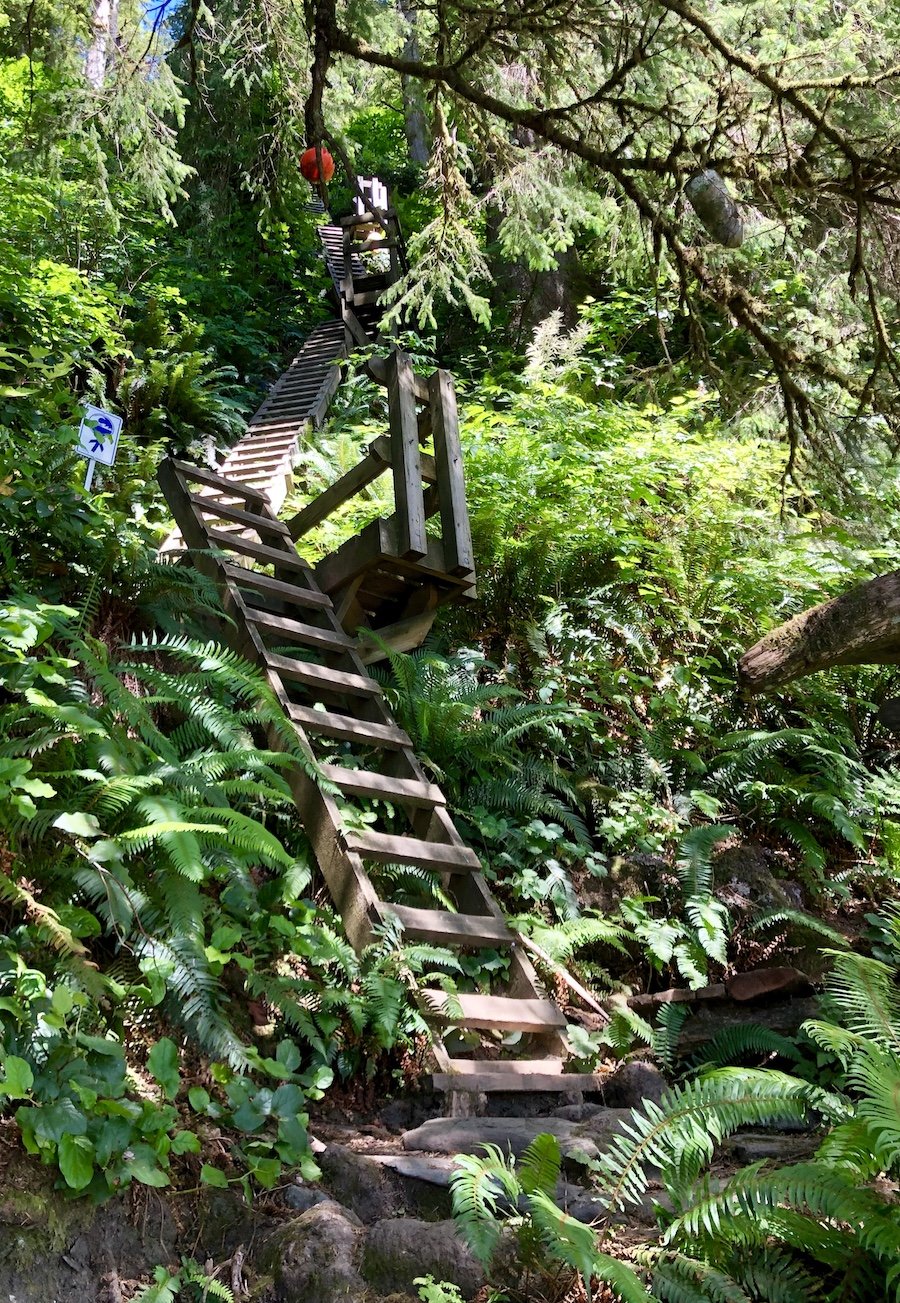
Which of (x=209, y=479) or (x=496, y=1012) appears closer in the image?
(x=496, y=1012)

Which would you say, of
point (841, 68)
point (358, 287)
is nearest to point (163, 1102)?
point (841, 68)

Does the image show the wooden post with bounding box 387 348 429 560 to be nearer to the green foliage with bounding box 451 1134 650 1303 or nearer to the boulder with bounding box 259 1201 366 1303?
the green foliage with bounding box 451 1134 650 1303

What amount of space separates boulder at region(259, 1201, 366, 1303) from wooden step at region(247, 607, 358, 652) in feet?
11.0

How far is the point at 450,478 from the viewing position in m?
6.02

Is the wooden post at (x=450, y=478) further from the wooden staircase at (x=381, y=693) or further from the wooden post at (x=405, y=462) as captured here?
the wooden post at (x=405, y=462)

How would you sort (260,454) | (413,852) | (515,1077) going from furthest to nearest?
(260,454)
(413,852)
(515,1077)

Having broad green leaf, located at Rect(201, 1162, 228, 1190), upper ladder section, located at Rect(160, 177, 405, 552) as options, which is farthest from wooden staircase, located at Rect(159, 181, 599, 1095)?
upper ladder section, located at Rect(160, 177, 405, 552)

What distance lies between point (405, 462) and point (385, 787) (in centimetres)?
210

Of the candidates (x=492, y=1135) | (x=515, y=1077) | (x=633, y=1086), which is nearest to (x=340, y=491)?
(x=515, y=1077)

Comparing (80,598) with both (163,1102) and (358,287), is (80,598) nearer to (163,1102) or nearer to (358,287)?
(163,1102)

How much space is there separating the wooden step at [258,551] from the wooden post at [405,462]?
0.95 m

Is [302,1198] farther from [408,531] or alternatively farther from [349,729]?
[408,531]

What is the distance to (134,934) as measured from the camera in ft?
10.2

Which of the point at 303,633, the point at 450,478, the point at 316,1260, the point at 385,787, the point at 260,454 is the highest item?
the point at 450,478
